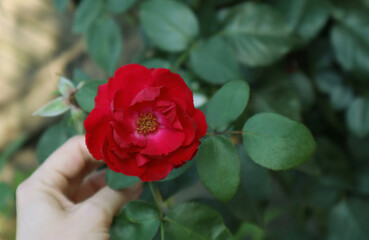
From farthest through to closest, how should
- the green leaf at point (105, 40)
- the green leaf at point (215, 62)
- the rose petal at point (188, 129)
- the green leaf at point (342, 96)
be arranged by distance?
the green leaf at point (342, 96) → the green leaf at point (105, 40) → the green leaf at point (215, 62) → the rose petal at point (188, 129)

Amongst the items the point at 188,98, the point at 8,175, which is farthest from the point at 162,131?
the point at 8,175

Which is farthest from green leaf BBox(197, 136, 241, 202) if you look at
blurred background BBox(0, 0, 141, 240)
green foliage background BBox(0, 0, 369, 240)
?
blurred background BBox(0, 0, 141, 240)

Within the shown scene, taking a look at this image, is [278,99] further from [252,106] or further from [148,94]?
[148,94]

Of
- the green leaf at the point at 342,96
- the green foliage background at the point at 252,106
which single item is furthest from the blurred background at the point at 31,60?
the green leaf at the point at 342,96

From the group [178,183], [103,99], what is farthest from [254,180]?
[103,99]

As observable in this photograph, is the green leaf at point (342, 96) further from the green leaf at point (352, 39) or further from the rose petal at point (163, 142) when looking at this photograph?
the rose petal at point (163, 142)

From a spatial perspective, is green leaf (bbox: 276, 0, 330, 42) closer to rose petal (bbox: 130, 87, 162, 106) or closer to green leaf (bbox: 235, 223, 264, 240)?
rose petal (bbox: 130, 87, 162, 106)
